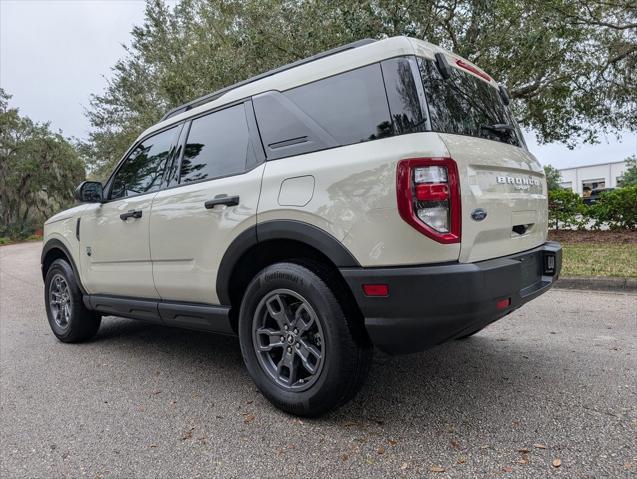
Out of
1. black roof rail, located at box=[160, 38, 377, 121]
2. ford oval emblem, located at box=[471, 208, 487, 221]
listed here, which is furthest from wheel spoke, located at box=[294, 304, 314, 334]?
black roof rail, located at box=[160, 38, 377, 121]

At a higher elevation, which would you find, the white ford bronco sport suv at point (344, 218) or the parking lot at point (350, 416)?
the white ford bronco sport suv at point (344, 218)

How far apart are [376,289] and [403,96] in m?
1.00

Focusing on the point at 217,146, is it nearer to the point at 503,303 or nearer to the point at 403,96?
the point at 403,96

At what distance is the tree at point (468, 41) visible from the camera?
907 cm

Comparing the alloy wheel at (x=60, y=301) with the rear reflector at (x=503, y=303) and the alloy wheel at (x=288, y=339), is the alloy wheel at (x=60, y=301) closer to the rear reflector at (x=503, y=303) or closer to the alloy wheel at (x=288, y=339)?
the alloy wheel at (x=288, y=339)

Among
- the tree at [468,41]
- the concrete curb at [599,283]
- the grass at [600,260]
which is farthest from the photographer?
the tree at [468,41]

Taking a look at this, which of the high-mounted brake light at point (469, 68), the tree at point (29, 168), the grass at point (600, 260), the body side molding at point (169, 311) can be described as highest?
the tree at point (29, 168)

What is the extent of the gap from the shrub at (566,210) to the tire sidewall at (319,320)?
11.9 meters

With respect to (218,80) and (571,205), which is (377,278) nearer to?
(218,80)

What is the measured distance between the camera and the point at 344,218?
92.4 inches

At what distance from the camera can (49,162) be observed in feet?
121

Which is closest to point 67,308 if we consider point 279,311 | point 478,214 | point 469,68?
point 279,311

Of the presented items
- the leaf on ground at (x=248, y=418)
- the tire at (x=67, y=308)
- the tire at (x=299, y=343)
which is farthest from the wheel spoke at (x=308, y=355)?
the tire at (x=67, y=308)

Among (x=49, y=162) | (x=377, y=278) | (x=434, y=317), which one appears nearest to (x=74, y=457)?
(x=377, y=278)
